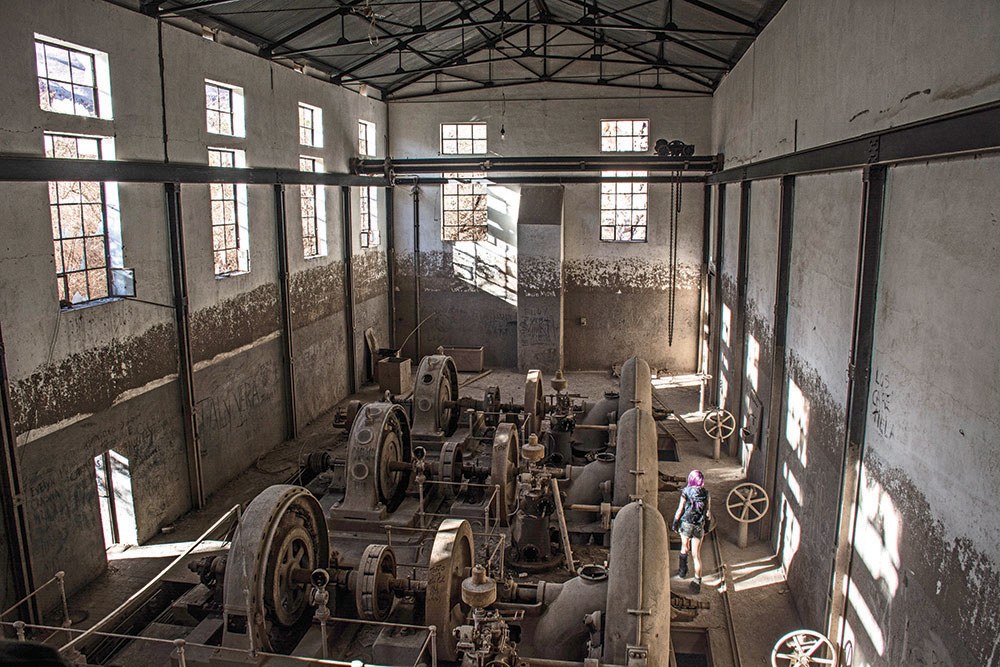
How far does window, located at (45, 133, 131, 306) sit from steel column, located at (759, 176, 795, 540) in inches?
325

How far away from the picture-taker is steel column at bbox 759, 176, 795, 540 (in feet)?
31.9

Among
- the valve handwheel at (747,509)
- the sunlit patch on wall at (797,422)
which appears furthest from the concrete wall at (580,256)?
the sunlit patch on wall at (797,422)

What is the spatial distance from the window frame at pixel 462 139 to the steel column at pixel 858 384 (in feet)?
43.5

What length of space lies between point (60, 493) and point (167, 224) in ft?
12.4

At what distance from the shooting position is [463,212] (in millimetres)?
19016

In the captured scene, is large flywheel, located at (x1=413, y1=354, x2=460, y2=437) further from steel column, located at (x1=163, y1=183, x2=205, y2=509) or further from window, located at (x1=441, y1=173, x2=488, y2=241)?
window, located at (x1=441, y1=173, x2=488, y2=241)

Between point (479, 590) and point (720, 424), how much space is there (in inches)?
304

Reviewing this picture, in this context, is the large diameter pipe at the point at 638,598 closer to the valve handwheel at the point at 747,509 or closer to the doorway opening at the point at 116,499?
the valve handwheel at the point at 747,509

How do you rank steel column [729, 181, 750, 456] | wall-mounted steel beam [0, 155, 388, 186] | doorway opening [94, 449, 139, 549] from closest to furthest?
wall-mounted steel beam [0, 155, 388, 186] → doorway opening [94, 449, 139, 549] → steel column [729, 181, 750, 456]

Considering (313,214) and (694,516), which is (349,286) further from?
(694,516)

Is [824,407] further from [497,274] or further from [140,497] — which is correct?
[497,274]

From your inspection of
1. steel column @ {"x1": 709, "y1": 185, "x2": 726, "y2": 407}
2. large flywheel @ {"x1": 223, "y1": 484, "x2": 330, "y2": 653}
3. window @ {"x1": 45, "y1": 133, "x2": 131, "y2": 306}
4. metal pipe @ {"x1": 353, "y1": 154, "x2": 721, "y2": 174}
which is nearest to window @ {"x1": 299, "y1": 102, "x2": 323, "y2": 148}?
metal pipe @ {"x1": 353, "y1": 154, "x2": 721, "y2": 174}

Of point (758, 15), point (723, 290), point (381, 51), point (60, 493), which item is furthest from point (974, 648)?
point (381, 51)

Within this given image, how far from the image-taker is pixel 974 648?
439 cm
